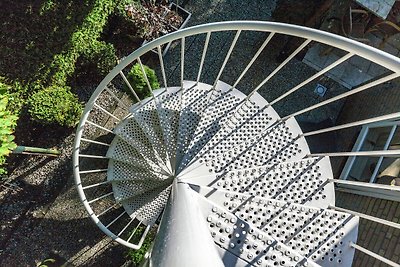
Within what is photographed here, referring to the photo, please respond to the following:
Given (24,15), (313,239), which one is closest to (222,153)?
(313,239)

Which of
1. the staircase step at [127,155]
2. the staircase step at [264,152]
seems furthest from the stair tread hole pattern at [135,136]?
the staircase step at [264,152]

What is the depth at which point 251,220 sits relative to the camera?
5.34m

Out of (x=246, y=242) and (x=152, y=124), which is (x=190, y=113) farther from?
(x=246, y=242)

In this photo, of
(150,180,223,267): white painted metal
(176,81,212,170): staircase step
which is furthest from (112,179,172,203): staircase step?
(150,180,223,267): white painted metal

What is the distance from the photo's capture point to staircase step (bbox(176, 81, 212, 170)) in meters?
6.71

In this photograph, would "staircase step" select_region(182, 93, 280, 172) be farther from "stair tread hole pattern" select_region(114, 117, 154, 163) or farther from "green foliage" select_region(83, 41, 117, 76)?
"green foliage" select_region(83, 41, 117, 76)

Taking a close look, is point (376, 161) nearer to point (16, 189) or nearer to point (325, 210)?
point (325, 210)

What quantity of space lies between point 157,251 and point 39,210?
4.70 metres

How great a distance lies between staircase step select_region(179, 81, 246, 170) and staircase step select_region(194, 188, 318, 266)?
192cm

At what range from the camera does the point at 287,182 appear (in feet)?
19.3

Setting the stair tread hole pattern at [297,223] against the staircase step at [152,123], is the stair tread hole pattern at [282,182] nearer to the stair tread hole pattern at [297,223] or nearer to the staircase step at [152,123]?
the stair tread hole pattern at [297,223]

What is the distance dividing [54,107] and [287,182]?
12.7 feet

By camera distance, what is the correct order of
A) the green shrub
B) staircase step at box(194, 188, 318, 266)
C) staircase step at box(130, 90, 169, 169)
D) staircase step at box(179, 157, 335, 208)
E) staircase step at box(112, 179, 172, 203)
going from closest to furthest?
staircase step at box(194, 188, 318, 266), staircase step at box(179, 157, 335, 208), staircase step at box(130, 90, 169, 169), staircase step at box(112, 179, 172, 203), the green shrub

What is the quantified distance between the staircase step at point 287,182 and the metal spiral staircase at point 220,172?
0.01 meters
